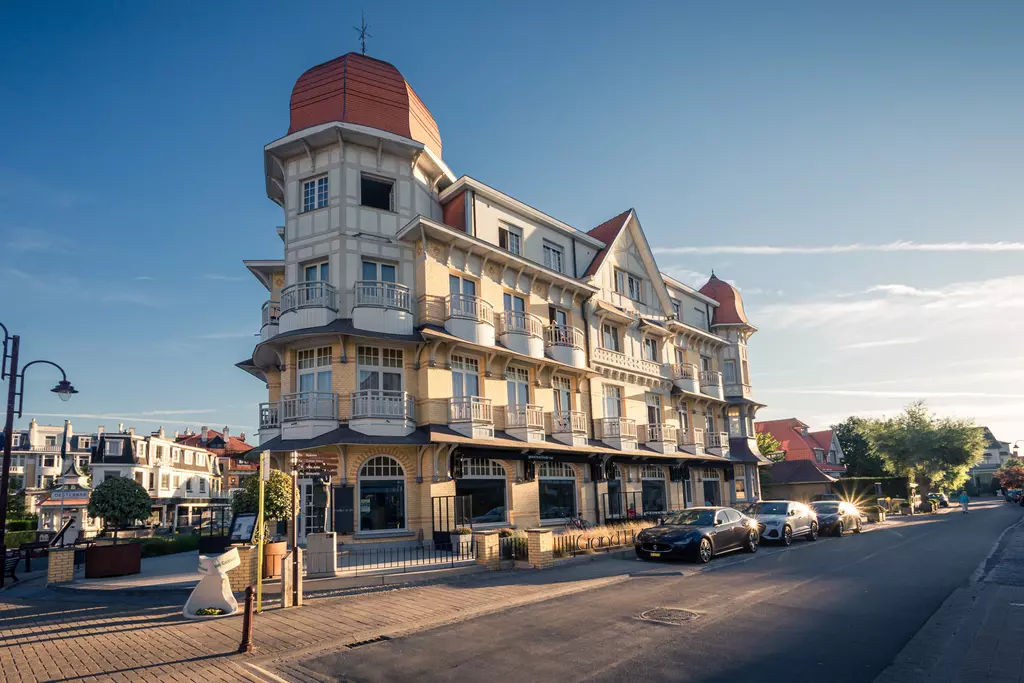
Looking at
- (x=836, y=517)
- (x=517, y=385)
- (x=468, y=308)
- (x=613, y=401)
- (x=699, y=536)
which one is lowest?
(x=836, y=517)

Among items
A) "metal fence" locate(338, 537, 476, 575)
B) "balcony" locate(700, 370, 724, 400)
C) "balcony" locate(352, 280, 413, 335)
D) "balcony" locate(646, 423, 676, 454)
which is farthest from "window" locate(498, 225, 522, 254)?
"balcony" locate(700, 370, 724, 400)

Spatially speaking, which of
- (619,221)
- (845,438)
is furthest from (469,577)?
(845,438)

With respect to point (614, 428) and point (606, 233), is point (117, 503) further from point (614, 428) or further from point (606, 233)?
point (606, 233)

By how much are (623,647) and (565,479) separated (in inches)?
729

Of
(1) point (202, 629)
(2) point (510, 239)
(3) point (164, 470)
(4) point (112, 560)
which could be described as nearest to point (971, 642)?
(1) point (202, 629)

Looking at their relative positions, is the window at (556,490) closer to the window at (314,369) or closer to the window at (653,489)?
the window at (653,489)

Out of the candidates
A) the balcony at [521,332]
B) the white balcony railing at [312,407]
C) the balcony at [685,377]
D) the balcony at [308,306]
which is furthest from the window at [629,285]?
the white balcony railing at [312,407]

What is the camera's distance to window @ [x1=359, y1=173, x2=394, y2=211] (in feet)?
77.7

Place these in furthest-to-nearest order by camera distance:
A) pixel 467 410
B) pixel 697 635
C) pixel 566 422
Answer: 1. pixel 566 422
2. pixel 467 410
3. pixel 697 635

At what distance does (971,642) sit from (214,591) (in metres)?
12.2

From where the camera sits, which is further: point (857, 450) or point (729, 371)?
point (857, 450)

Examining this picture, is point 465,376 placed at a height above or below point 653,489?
above

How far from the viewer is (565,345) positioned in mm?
27688

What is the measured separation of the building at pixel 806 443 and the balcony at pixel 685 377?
34782 millimetres
